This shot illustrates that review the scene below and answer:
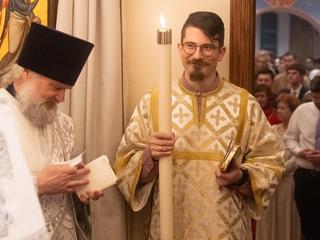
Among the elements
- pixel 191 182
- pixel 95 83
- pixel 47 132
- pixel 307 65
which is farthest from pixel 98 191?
pixel 307 65

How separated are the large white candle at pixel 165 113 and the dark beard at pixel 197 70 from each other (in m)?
0.39

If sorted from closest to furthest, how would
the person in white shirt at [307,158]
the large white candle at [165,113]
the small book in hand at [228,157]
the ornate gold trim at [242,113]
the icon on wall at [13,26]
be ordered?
1. the large white candle at [165,113]
2. the small book in hand at [228,157]
3. the ornate gold trim at [242,113]
4. the icon on wall at [13,26]
5. the person in white shirt at [307,158]

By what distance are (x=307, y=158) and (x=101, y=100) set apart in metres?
1.96

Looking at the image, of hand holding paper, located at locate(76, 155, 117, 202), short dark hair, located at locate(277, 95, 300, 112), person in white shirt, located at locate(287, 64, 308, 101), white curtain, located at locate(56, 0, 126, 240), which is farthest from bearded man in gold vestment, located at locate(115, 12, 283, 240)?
person in white shirt, located at locate(287, 64, 308, 101)

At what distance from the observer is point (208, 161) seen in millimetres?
2119

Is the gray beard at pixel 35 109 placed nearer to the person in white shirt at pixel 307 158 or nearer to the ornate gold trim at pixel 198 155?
the ornate gold trim at pixel 198 155

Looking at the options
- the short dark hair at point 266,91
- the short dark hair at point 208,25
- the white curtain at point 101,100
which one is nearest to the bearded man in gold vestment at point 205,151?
the short dark hair at point 208,25

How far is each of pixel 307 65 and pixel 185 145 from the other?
4957 millimetres

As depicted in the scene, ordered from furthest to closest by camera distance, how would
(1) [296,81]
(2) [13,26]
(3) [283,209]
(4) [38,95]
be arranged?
1. (1) [296,81]
2. (3) [283,209]
3. (2) [13,26]
4. (4) [38,95]

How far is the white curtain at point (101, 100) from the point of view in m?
2.29

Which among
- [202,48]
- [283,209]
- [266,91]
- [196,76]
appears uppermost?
[202,48]

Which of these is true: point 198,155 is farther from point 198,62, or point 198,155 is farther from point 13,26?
point 13,26


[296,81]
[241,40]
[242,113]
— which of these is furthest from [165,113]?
[296,81]

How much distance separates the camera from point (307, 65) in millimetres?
6738
